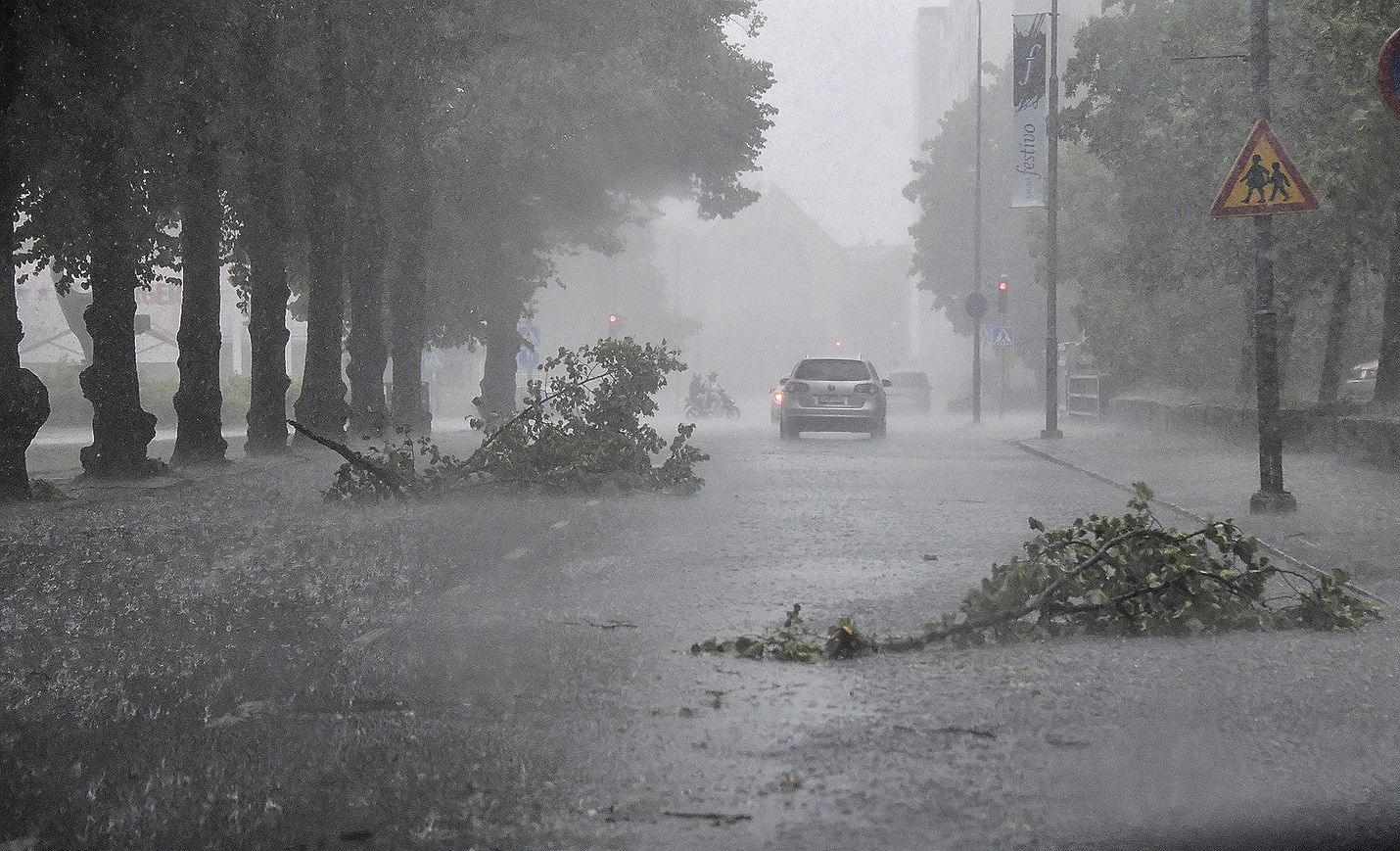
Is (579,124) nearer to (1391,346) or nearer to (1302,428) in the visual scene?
(1302,428)

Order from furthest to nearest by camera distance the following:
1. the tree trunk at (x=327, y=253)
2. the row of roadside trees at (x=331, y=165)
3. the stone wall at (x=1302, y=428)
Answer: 1. the tree trunk at (x=327, y=253)
2. the stone wall at (x=1302, y=428)
3. the row of roadside trees at (x=331, y=165)

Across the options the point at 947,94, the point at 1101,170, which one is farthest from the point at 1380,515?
the point at 947,94

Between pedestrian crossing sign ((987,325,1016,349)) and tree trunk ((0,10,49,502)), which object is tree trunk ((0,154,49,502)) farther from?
pedestrian crossing sign ((987,325,1016,349))

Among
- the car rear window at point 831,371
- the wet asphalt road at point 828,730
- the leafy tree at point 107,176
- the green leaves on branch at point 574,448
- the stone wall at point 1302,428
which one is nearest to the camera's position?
the wet asphalt road at point 828,730

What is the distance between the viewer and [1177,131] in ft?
105

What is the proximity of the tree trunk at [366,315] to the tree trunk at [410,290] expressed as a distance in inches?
45.6

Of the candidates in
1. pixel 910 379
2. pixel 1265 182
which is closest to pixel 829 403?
pixel 1265 182

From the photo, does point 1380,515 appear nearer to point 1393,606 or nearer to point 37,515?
point 1393,606

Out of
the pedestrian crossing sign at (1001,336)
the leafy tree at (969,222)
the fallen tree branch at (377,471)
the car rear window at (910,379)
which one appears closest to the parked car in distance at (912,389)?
the car rear window at (910,379)

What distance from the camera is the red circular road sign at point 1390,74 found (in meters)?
A: 9.73

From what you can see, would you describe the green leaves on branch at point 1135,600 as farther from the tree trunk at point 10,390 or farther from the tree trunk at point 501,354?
the tree trunk at point 501,354

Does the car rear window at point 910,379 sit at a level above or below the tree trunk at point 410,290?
below

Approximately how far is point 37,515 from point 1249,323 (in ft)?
74.7

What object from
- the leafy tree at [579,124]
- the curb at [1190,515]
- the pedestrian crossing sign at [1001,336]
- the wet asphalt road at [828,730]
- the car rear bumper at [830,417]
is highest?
the leafy tree at [579,124]
